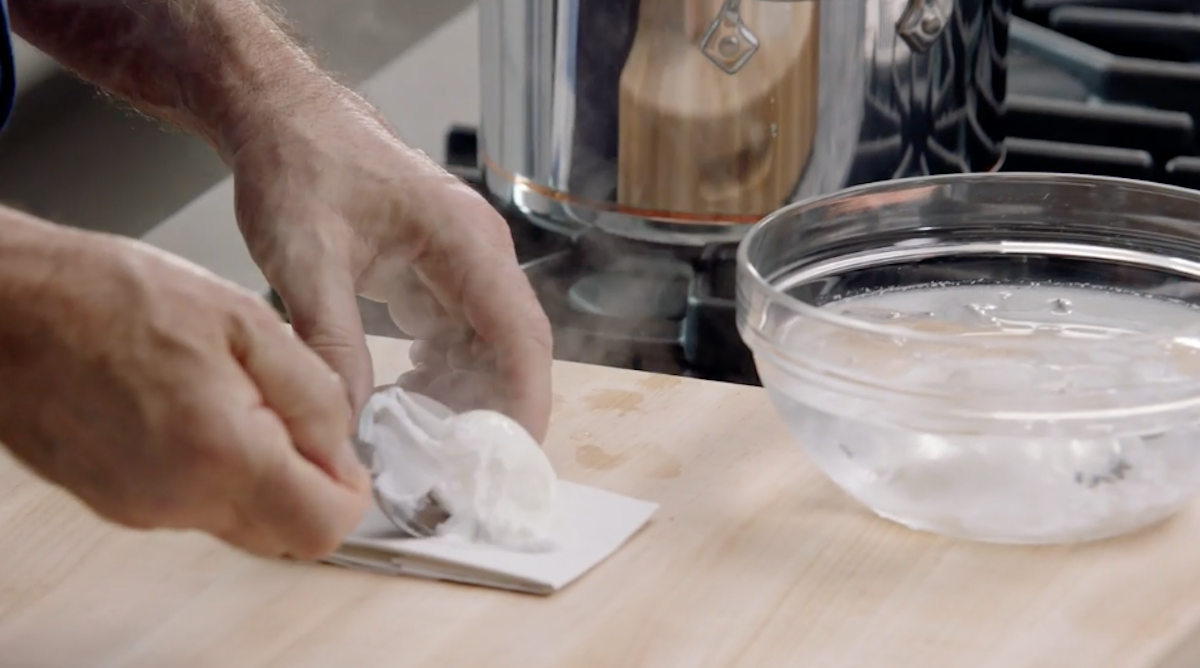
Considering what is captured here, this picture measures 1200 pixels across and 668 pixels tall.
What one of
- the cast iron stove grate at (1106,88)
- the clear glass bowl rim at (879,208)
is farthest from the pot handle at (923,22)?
the cast iron stove grate at (1106,88)

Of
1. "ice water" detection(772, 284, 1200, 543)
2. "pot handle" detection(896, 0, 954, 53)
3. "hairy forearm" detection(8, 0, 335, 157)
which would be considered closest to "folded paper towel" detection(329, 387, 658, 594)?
"ice water" detection(772, 284, 1200, 543)

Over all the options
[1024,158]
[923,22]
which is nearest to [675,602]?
[923,22]

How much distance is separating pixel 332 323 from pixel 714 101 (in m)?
0.31

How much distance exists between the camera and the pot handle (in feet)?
3.05

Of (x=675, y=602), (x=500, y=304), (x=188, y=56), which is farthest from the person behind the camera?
(x=188, y=56)

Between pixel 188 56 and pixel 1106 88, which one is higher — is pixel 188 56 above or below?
above

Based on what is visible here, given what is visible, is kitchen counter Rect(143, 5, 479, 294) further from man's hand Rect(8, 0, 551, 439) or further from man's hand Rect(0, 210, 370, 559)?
man's hand Rect(0, 210, 370, 559)

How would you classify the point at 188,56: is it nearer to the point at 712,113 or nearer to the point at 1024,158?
the point at 712,113

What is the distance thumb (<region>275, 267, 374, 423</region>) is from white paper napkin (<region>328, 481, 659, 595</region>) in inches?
2.5

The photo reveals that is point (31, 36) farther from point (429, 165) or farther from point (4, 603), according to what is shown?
point (4, 603)

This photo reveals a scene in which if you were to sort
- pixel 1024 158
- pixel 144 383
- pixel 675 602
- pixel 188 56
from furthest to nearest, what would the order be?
1. pixel 1024 158
2. pixel 188 56
3. pixel 675 602
4. pixel 144 383

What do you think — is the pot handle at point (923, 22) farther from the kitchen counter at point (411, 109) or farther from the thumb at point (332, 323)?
the kitchen counter at point (411, 109)

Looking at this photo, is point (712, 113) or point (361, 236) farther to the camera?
point (712, 113)

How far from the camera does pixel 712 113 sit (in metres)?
0.92
